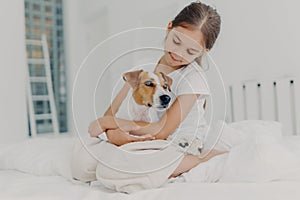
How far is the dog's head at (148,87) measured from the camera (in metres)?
0.78

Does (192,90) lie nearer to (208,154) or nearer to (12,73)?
(208,154)

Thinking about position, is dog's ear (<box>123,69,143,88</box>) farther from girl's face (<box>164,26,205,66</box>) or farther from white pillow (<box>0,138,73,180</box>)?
white pillow (<box>0,138,73,180</box>)

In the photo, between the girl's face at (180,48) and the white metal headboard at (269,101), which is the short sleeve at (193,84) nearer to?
the girl's face at (180,48)

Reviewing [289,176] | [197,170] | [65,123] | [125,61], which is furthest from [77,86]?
[65,123]

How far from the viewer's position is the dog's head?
0.78 metres

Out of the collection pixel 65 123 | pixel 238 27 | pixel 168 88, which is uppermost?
pixel 238 27

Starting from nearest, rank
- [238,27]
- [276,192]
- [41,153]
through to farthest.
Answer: [276,192]
[41,153]
[238,27]

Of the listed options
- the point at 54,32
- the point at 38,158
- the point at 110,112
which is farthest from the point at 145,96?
the point at 54,32

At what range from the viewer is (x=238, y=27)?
2416 mm

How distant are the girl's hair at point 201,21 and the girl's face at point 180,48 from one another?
0.16 ft

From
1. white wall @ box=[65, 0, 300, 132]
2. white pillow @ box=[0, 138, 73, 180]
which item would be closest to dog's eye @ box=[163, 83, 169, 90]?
white pillow @ box=[0, 138, 73, 180]

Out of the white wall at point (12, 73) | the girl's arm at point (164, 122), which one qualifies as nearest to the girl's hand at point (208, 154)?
the girl's arm at point (164, 122)

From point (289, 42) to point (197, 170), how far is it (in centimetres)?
141

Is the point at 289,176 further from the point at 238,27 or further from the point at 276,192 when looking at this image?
the point at 238,27
